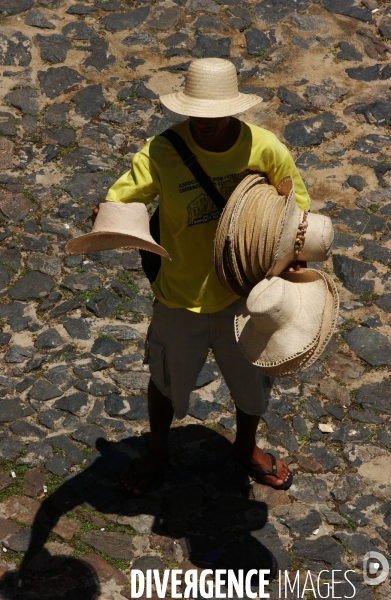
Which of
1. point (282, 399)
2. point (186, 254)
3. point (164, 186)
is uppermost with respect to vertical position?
point (164, 186)

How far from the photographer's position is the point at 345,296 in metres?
5.80

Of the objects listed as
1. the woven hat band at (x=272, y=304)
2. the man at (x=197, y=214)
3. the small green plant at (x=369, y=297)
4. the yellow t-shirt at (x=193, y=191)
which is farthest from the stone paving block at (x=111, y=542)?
the small green plant at (x=369, y=297)

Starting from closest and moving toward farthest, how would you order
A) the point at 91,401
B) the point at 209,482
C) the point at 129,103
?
1. the point at 209,482
2. the point at 91,401
3. the point at 129,103

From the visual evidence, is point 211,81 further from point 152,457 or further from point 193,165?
point 152,457

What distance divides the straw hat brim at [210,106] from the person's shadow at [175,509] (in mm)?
2057

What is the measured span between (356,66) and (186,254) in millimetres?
4572

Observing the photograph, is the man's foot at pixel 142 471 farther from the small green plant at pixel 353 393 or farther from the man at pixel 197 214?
the small green plant at pixel 353 393

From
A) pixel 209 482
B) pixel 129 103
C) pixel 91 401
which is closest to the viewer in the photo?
pixel 209 482

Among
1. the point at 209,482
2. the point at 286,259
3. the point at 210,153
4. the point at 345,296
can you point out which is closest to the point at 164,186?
the point at 210,153

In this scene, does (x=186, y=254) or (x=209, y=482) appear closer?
(x=186, y=254)

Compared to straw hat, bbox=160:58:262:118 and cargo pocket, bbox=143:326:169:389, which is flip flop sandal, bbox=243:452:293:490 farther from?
straw hat, bbox=160:58:262:118

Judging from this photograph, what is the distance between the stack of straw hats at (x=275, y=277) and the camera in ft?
11.2

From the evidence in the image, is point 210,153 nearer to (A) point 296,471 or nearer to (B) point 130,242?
(B) point 130,242

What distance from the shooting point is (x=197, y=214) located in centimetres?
374
